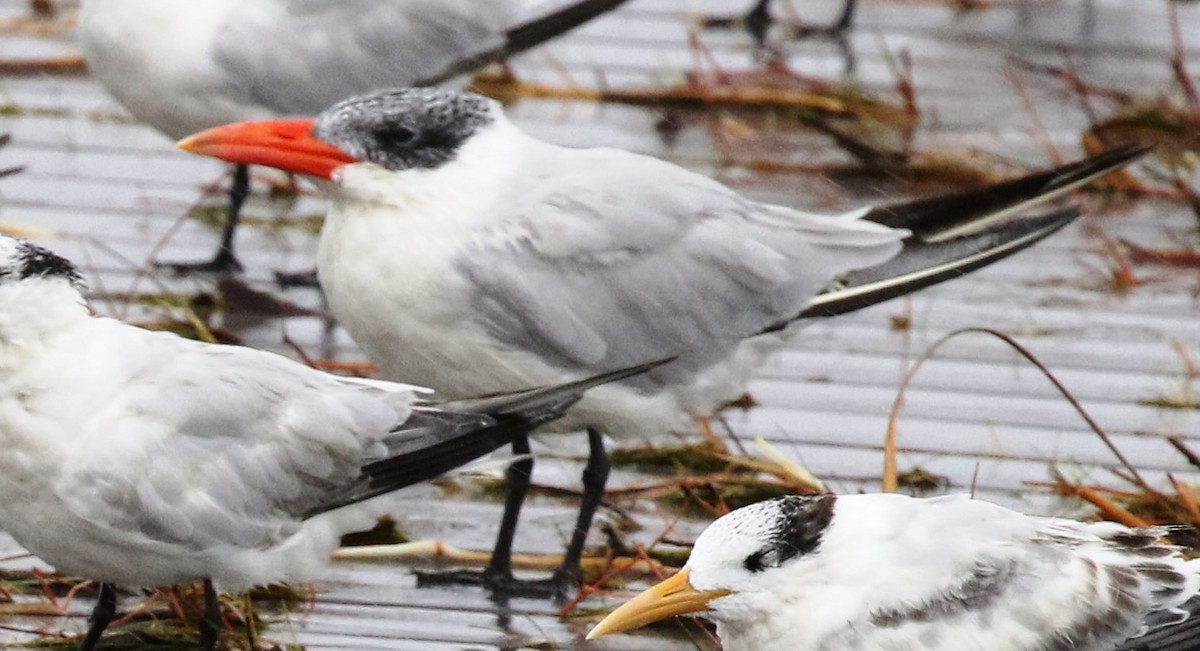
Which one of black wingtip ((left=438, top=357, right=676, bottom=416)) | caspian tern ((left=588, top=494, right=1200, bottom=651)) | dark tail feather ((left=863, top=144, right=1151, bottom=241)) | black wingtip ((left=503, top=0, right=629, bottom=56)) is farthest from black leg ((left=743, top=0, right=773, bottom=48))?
caspian tern ((left=588, top=494, right=1200, bottom=651))

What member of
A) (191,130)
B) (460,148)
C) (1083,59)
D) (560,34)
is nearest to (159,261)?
(191,130)

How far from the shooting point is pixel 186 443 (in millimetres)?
3779

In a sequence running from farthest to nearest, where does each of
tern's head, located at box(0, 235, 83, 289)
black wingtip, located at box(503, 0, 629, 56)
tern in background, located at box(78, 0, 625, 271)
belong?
black wingtip, located at box(503, 0, 629, 56)
tern in background, located at box(78, 0, 625, 271)
tern's head, located at box(0, 235, 83, 289)

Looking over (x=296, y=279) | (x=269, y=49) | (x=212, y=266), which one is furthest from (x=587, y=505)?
(x=269, y=49)

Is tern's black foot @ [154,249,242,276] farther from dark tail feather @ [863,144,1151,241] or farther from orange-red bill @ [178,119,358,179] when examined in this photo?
dark tail feather @ [863,144,1151,241]

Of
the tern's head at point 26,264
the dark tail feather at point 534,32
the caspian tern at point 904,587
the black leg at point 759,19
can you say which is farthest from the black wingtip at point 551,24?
the caspian tern at point 904,587

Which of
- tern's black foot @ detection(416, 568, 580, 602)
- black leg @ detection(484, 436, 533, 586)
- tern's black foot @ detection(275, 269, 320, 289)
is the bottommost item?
tern's black foot @ detection(275, 269, 320, 289)

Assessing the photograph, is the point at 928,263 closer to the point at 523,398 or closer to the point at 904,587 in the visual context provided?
the point at 523,398

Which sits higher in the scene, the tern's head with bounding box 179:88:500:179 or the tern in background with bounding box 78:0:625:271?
the tern's head with bounding box 179:88:500:179

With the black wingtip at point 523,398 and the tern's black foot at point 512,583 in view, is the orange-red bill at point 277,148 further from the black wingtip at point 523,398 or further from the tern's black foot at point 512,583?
the tern's black foot at point 512,583

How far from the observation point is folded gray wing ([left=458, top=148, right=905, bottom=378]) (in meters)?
4.34

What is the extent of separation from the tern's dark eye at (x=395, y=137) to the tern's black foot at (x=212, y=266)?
1371mm

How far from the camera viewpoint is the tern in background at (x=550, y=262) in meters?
4.29

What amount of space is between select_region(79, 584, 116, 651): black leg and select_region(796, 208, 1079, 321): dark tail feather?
1.50 metres
